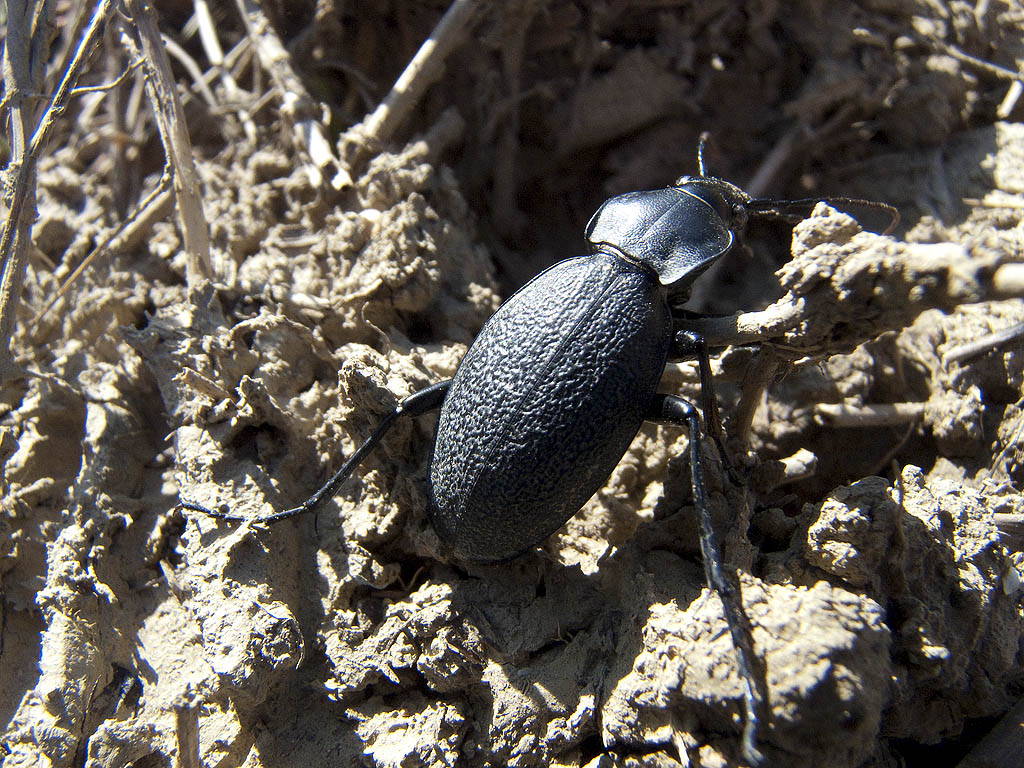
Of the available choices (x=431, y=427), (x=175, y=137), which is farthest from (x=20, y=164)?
(x=431, y=427)

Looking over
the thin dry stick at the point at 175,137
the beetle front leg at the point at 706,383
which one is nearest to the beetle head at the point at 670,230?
the beetle front leg at the point at 706,383

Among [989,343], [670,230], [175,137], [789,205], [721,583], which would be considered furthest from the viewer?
[789,205]

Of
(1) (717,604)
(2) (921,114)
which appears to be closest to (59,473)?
(1) (717,604)

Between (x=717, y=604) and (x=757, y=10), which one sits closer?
(x=717, y=604)

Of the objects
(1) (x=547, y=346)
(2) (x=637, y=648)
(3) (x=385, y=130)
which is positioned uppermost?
(3) (x=385, y=130)

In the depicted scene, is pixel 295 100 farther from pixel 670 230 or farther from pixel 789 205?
pixel 789 205

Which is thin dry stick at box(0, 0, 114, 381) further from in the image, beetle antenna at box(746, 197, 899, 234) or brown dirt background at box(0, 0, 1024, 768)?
beetle antenna at box(746, 197, 899, 234)

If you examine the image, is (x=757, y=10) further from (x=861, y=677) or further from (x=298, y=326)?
(x=861, y=677)

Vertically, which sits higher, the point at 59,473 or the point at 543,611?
the point at 59,473
